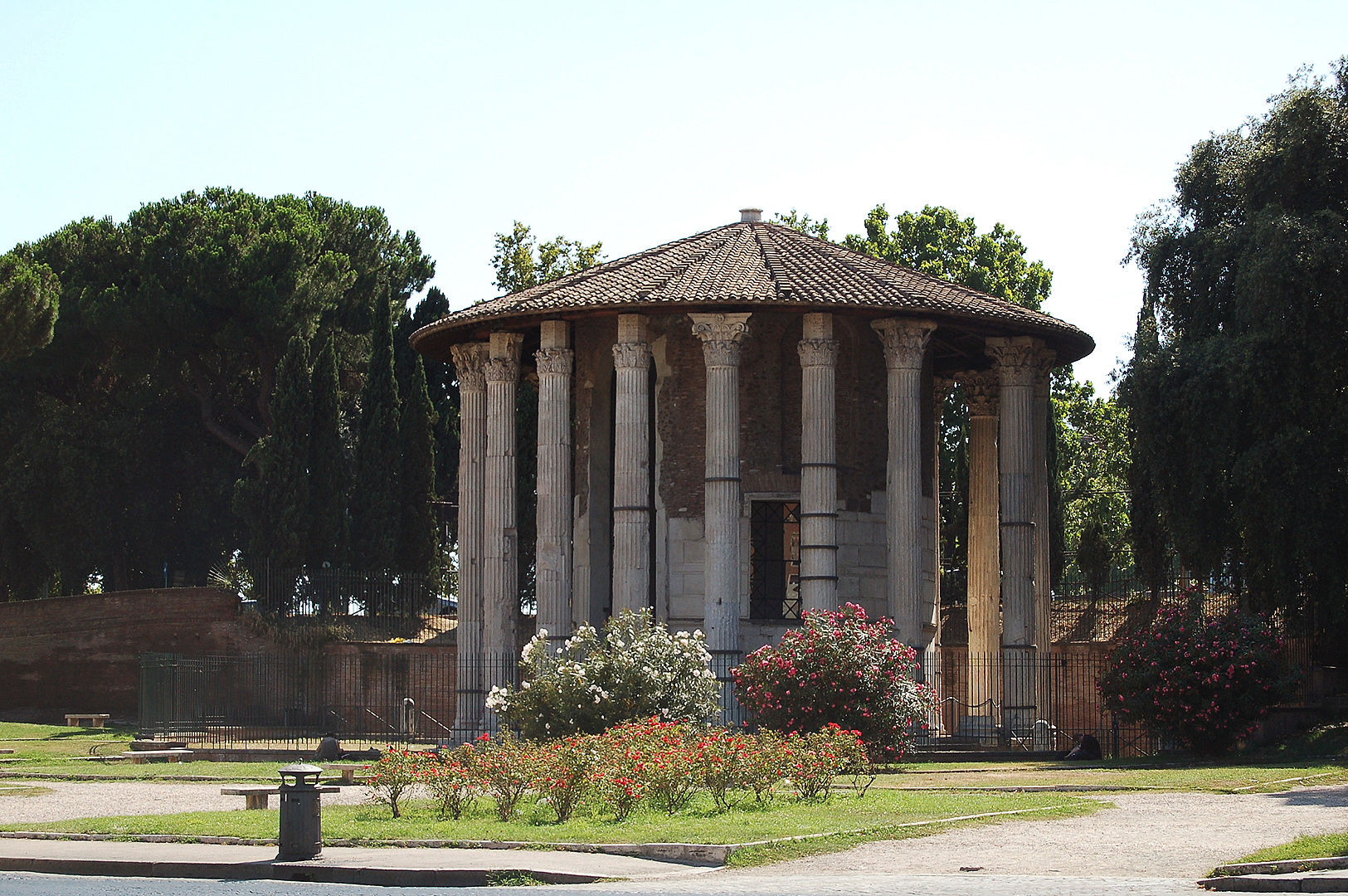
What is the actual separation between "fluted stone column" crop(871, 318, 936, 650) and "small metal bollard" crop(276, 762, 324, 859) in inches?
677

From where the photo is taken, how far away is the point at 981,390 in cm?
3641

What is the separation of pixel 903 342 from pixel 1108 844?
18.0 meters

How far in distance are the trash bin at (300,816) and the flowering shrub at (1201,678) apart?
16.1 meters

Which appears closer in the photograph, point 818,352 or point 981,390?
point 818,352

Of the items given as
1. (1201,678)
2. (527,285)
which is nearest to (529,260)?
(527,285)

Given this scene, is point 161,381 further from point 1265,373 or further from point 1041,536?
point 1265,373

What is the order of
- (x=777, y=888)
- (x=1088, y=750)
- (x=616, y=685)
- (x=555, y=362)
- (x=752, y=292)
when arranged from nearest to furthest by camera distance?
(x=777, y=888)
(x=616, y=685)
(x=1088, y=750)
(x=752, y=292)
(x=555, y=362)

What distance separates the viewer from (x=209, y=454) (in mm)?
55906

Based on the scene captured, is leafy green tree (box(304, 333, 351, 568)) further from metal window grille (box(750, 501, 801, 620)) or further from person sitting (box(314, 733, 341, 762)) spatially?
metal window grille (box(750, 501, 801, 620))

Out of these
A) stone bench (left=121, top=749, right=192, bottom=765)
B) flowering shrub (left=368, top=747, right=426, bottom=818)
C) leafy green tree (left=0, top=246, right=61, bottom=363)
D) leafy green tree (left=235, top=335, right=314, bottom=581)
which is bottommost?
stone bench (left=121, top=749, right=192, bottom=765)

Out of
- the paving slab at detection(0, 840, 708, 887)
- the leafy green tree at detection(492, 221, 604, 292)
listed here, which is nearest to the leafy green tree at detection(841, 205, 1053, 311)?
the leafy green tree at detection(492, 221, 604, 292)

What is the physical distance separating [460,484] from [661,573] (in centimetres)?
497

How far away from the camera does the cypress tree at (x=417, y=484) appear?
4847 cm

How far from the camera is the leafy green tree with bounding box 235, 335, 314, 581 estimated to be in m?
47.0
